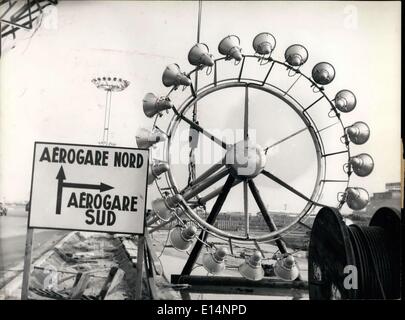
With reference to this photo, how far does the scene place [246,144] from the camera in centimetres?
312

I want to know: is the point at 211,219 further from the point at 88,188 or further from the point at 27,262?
the point at 27,262

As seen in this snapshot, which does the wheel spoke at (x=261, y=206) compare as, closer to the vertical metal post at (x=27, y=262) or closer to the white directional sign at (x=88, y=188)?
the white directional sign at (x=88, y=188)

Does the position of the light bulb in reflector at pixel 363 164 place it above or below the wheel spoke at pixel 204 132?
below

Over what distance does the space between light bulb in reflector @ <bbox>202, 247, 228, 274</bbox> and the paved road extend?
114cm

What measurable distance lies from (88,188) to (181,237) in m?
0.82

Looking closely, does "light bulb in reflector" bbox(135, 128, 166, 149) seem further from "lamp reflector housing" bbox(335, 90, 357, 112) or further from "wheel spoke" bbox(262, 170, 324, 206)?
"lamp reflector housing" bbox(335, 90, 357, 112)

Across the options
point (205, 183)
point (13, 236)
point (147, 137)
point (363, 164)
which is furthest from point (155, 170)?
point (363, 164)

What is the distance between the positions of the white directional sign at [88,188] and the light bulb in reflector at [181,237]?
1.42 ft

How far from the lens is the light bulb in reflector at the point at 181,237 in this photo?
3.10 meters

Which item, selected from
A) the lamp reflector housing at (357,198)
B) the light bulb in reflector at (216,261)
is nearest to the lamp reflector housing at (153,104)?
the light bulb in reflector at (216,261)

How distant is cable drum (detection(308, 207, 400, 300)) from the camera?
116 inches

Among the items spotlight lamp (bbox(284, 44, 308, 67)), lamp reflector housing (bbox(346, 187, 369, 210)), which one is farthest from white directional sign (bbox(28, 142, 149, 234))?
lamp reflector housing (bbox(346, 187, 369, 210))

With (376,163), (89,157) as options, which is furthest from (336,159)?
(89,157)
